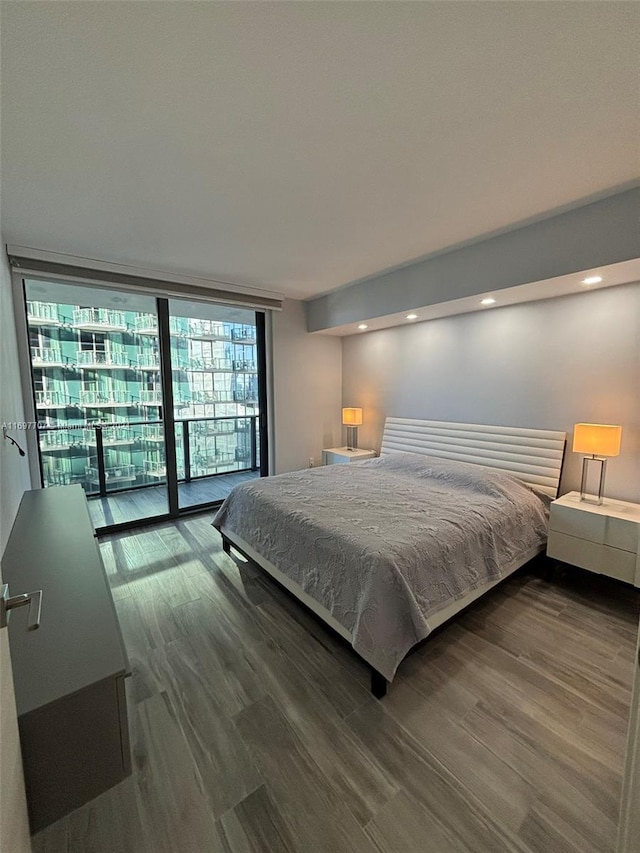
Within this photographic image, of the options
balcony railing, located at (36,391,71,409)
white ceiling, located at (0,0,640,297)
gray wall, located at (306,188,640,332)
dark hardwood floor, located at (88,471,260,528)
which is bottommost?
dark hardwood floor, located at (88,471,260,528)

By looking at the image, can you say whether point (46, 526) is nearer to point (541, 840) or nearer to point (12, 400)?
point (12, 400)

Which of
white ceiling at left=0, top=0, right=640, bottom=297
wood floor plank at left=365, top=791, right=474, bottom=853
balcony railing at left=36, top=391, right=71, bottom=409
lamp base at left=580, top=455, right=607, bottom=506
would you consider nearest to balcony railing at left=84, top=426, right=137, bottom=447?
balcony railing at left=36, top=391, right=71, bottom=409

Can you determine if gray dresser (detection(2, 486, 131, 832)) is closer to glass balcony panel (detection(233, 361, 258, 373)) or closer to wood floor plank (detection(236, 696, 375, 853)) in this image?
wood floor plank (detection(236, 696, 375, 853))

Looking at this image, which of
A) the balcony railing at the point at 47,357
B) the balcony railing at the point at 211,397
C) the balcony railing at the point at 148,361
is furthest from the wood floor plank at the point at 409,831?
the balcony railing at the point at 211,397

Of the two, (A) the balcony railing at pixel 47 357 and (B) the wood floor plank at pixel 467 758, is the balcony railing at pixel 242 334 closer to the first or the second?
(A) the balcony railing at pixel 47 357

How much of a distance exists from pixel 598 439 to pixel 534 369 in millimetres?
864

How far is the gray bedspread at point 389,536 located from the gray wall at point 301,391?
1409 mm

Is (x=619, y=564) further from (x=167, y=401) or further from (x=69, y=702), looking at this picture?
(x=167, y=401)

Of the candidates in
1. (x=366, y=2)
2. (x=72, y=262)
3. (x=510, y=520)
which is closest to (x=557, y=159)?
(x=366, y=2)

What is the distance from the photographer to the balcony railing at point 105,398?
3.57 meters

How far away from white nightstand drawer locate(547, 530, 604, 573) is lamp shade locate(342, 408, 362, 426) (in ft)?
8.04

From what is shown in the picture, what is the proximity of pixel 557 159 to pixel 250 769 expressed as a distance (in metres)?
3.08

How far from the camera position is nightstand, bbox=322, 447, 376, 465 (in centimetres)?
451

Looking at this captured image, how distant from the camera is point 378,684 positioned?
1707 millimetres
